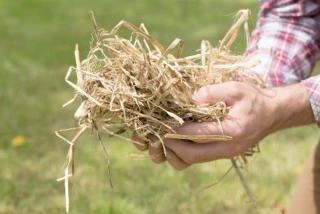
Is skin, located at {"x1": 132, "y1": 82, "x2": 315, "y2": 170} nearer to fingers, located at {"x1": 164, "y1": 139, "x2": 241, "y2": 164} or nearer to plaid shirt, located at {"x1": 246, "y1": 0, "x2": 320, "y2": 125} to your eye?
fingers, located at {"x1": 164, "y1": 139, "x2": 241, "y2": 164}

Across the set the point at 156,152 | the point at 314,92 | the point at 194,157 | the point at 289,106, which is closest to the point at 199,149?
the point at 194,157

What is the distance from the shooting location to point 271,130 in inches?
71.0

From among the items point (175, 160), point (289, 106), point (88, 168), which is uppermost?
point (289, 106)

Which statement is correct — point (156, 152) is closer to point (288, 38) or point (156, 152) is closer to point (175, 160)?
point (175, 160)

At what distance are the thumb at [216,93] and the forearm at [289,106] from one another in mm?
170

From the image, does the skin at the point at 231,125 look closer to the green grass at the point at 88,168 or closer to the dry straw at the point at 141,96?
the dry straw at the point at 141,96

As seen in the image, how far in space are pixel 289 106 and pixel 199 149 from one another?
1.29 ft

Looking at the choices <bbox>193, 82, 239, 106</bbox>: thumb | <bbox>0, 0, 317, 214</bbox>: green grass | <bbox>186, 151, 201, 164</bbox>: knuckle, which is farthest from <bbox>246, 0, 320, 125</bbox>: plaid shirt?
<bbox>186, 151, 201, 164</bbox>: knuckle

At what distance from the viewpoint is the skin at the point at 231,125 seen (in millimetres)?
1625

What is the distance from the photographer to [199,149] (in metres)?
1.64

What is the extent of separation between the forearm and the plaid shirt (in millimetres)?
251

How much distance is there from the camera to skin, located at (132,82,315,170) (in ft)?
5.33

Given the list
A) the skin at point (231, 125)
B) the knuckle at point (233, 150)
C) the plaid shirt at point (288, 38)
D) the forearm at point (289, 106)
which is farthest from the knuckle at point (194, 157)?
the plaid shirt at point (288, 38)

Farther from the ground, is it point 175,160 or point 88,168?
point 175,160
